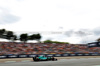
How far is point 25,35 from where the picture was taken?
60.8m

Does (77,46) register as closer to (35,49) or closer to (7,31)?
(35,49)

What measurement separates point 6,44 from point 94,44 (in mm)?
23108

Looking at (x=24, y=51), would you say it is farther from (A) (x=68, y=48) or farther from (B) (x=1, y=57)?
(A) (x=68, y=48)

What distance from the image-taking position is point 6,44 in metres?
32.5

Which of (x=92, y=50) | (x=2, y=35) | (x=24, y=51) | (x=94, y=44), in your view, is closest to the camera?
(x=24, y=51)

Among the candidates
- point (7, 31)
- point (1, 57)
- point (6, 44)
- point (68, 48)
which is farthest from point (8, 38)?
point (1, 57)

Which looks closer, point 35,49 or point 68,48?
point 35,49

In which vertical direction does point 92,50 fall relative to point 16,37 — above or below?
below

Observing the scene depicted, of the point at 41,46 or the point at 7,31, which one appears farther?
the point at 7,31

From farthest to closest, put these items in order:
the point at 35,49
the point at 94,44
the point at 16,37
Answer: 1. the point at 16,37
2. the point at 94,44
3. the point at 35,49

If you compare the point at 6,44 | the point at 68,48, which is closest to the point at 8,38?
the point at 6,44

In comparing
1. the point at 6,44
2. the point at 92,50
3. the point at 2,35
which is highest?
the point at 2,35

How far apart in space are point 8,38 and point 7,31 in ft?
10.5

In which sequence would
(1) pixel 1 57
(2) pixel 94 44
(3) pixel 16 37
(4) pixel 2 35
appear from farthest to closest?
(3) pixel 16 37 < (4) pixel 2 35 < (2) pixel 94 44 < (1) pixel 1 57
